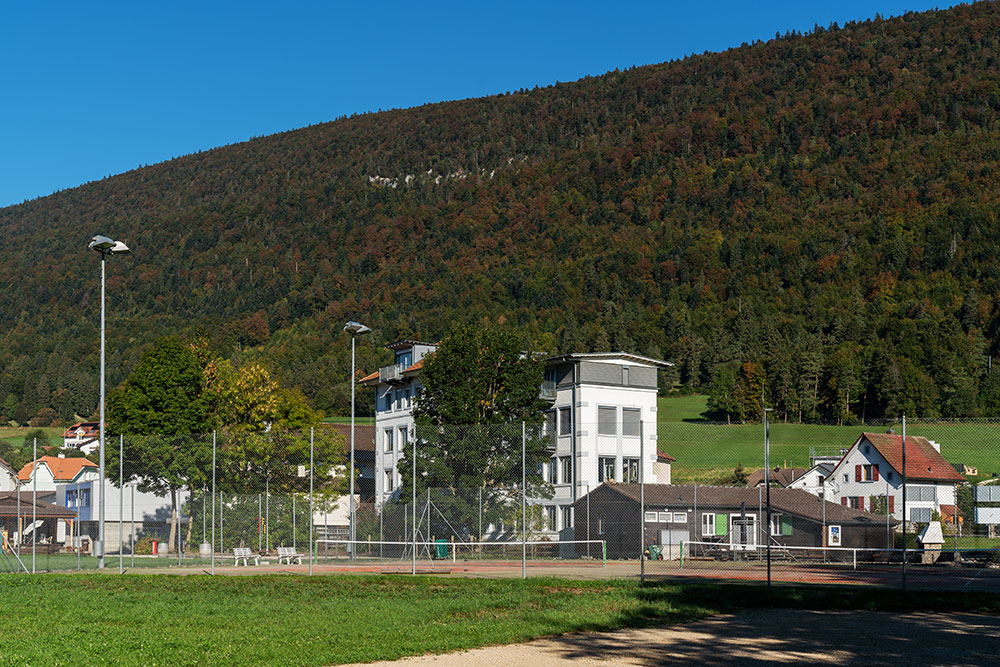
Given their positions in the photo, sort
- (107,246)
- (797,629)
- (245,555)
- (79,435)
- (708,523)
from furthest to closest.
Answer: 1. (79,435)
2. (708,523)
3. (245,555)
4. (107,246)
5. (797,629)

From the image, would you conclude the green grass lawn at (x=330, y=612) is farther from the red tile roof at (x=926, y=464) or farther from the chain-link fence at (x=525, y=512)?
the red tile roof at (x=926, y=464)

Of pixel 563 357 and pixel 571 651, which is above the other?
pixel 563 357

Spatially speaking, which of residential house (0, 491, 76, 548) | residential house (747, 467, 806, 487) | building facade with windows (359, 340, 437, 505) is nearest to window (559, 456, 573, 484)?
building facade with windows (359, 340, 437, 505)

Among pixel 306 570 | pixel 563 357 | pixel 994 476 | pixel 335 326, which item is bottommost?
pixel 306 570

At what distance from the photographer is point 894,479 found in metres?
50.6

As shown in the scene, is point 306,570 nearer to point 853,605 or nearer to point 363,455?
point 853,605

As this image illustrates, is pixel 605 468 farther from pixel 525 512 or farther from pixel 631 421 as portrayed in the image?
pixel 525 512

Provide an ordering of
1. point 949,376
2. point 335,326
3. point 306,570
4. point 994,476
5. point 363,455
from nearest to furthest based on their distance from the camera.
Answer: point 994,476 < point 306,570 < point 363,455 < point 949,376 < point 335,326

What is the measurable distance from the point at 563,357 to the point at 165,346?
2155 cm

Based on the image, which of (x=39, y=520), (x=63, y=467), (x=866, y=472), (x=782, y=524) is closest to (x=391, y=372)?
(x=39, y=520)

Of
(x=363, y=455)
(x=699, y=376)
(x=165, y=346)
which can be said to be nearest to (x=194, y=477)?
(x=165, y=346)

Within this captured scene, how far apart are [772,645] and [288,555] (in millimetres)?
24700

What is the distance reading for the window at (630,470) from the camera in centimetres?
6112

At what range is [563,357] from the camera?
2608 inches
